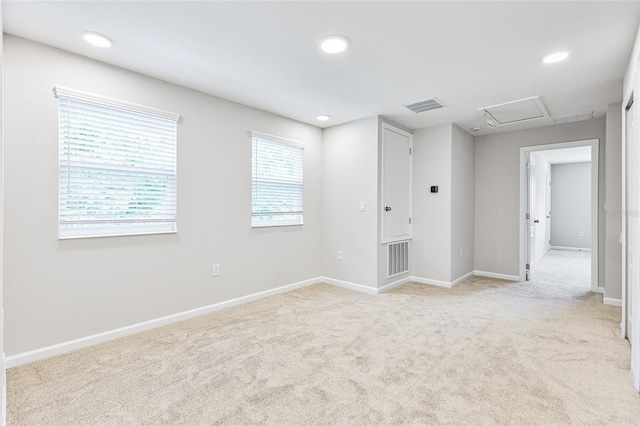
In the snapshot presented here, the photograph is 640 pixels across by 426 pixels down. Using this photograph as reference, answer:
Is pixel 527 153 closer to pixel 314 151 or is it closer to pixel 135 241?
pixel 314 151

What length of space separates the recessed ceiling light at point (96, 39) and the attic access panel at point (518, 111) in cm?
386

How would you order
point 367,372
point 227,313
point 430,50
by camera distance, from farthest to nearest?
1. point 227,313
2. point 430,50
3. point 367,372

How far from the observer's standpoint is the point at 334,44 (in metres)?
2.48

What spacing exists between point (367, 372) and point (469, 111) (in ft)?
11.0

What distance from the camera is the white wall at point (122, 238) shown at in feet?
7.93

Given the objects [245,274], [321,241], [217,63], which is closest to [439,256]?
[321,241]

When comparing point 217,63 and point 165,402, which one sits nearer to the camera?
point 165,402

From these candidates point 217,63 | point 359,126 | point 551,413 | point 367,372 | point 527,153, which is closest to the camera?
point 551,413

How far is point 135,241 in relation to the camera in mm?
3010

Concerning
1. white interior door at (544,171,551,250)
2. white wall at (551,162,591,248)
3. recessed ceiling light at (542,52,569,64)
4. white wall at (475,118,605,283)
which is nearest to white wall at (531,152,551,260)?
white interior door at (544,171,551,250)

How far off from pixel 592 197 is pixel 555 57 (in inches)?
111

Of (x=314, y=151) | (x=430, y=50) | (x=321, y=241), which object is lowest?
(x=321, y=241)

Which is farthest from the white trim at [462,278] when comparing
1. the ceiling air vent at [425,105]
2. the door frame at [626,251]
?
the ceiling air vent at [425,105]

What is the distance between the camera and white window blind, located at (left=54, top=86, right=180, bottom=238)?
104 inches
